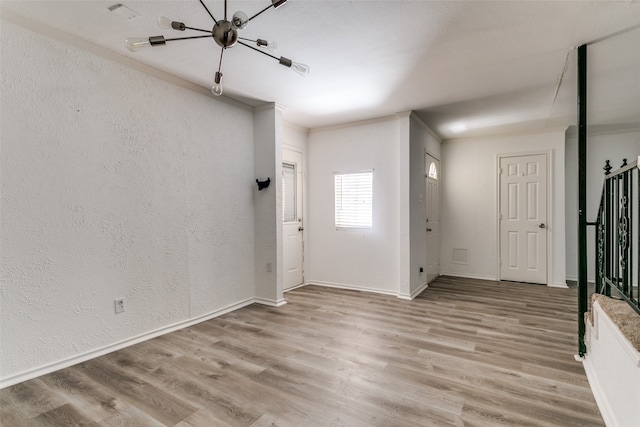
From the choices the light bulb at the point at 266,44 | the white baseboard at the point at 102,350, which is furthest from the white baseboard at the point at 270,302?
the light bulb at the point at 266,44

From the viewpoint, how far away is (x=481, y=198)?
18.2 ft

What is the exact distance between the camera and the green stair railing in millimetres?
1672

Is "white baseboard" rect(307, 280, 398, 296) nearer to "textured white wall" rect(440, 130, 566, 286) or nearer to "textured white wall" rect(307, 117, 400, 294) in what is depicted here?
"textured white wall" rect(307, 117, 400, 294)

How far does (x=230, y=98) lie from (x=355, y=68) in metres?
1.61

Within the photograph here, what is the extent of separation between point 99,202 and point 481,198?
5.44 meters

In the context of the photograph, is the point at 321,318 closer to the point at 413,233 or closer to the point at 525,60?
the point at 413,233

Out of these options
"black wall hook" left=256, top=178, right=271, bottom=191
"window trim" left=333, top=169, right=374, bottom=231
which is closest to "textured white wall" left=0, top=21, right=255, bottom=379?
"black wall hook" left=256, top=178, right=271, bottom=191

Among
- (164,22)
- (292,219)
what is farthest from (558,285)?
(164,22)

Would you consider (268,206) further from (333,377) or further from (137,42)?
(137,42)

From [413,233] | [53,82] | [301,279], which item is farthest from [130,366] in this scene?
[413,233]

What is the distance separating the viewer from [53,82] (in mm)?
2393

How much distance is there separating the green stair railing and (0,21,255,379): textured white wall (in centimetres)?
339

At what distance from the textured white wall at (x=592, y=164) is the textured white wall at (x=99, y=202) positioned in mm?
5260

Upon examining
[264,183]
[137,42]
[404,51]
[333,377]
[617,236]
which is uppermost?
[404,51]
